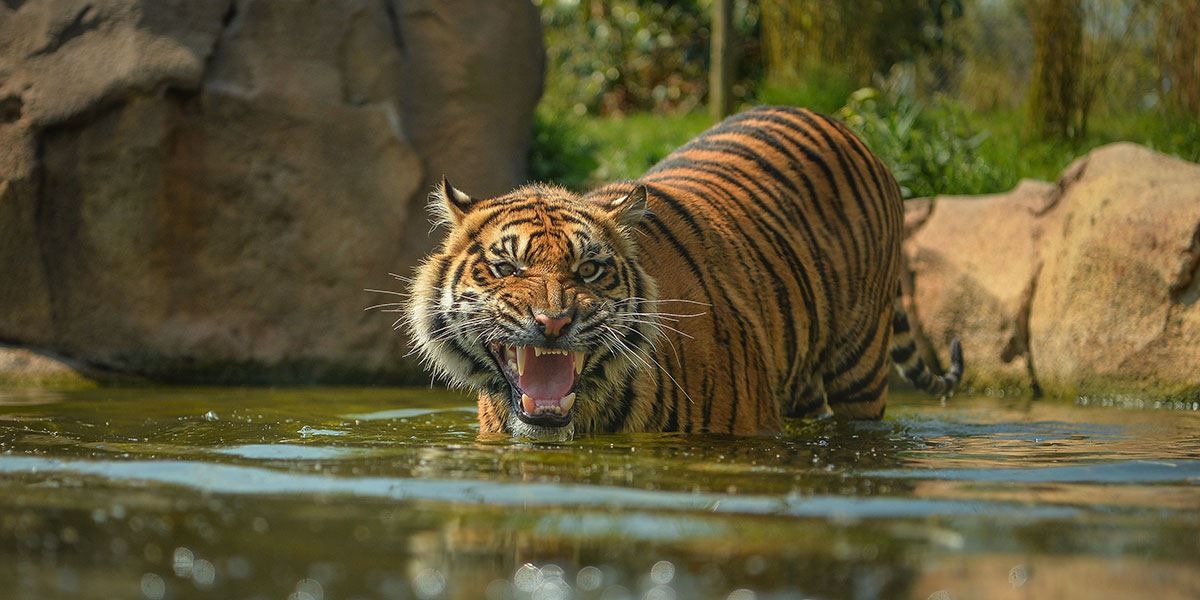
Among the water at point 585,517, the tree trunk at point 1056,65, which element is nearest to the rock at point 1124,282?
the water at point 585,517

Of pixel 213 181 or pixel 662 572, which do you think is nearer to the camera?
pixel 662 572

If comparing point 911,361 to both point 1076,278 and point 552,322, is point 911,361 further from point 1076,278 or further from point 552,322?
point 552,322

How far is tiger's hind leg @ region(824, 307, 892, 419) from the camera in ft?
17.0

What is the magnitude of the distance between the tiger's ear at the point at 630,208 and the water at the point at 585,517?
62cm

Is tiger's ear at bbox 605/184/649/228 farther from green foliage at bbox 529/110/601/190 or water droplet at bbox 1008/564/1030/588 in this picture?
green foliage at bbox 529/110/601/190

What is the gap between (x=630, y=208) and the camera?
4.18 m

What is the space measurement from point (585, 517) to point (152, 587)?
2.81ft

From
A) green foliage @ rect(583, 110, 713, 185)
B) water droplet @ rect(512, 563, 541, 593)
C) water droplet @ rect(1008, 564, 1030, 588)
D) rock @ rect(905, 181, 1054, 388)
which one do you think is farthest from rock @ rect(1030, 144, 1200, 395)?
water droplet @ rect(512, 563, 541, 593)

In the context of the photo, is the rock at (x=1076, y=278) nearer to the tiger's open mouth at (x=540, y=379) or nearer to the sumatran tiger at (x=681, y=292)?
the sumatran tiger at (x=681, y=292)

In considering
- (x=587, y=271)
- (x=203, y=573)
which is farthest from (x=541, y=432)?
(x=203, y=573)

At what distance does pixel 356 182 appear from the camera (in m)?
6.87

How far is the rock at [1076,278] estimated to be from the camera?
618cm

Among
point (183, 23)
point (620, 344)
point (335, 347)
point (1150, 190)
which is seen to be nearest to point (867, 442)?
point (620, 344)

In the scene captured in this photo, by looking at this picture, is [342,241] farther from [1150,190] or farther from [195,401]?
[1150,190]
